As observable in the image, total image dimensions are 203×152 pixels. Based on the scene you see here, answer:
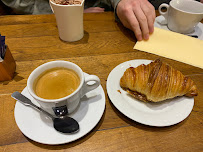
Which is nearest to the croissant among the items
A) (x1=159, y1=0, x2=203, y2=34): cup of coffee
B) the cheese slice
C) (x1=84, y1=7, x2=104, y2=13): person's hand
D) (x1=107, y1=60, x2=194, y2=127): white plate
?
(x1=107, y1=60, x2=194, y2=127): white plate

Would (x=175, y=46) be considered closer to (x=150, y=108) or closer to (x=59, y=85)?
(x=150, y=108)

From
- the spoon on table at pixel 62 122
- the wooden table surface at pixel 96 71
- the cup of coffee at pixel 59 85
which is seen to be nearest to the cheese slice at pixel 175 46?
the wooden table surface at pixel 96 71

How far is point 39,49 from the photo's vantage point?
930 millimetres

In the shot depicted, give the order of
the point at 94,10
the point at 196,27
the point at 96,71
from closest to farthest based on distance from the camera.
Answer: the point at 96,71 → the point at 196,27 → the point at 94,10

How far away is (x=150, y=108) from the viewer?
645 mm

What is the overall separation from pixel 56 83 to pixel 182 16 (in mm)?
874

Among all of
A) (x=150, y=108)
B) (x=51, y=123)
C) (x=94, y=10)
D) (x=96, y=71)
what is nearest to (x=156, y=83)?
(x=150, y=108)

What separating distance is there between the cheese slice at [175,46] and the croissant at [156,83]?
28 cm

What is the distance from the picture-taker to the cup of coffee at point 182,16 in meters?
0.97

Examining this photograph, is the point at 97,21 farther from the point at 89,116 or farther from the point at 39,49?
the point at 89,116

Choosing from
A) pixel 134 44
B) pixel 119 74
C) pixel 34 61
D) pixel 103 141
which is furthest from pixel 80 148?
pixel 134 44

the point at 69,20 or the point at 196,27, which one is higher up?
the point at 69,20

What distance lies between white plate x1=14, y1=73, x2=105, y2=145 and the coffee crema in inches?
3.2

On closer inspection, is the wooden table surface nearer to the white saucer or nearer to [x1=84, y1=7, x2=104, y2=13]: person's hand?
[x1=84, y1=7, x2=104, y2=13]: person's hand
